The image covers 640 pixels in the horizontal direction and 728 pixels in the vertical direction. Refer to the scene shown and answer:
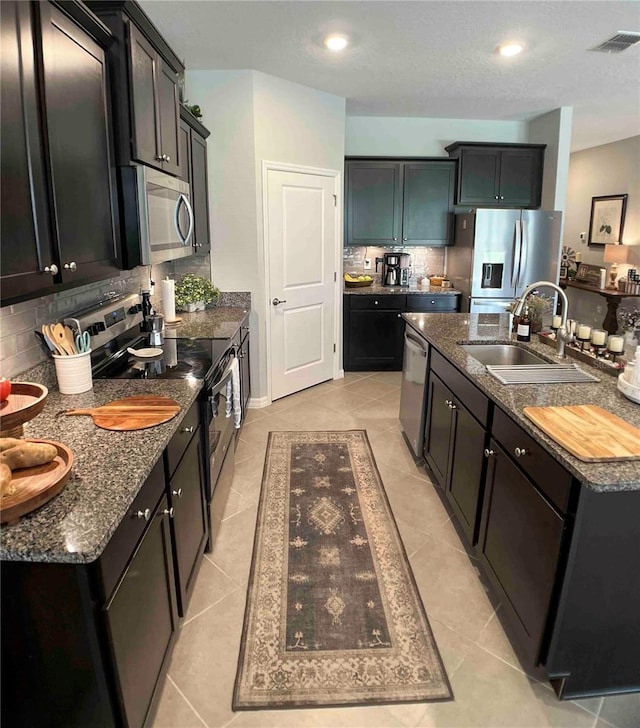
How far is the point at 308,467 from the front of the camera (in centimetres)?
327

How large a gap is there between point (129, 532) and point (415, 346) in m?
2.39

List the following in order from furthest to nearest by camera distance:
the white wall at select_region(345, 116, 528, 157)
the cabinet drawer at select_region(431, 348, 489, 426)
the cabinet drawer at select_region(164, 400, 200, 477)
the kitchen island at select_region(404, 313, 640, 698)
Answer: the white wall at select_region(345, 116, 528, 157), the cabinet drawer at select_region(431, 348, 489, 426), the cabinet drawer at select_region(164, 400, 200, 477), the kitchen island at select_region(404, 313, 640, 698)

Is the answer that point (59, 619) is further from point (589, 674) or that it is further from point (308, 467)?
point (308, 467)

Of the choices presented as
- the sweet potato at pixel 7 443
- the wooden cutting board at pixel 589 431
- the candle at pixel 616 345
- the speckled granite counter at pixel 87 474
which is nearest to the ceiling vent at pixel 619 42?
the candle at pixel 616 345

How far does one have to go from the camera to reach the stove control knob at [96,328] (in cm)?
226

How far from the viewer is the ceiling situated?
277cm

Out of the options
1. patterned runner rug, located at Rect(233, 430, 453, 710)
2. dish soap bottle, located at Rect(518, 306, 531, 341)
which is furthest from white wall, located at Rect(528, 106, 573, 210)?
patterned runner rug, located at Rect(233, 430, 453, 710)

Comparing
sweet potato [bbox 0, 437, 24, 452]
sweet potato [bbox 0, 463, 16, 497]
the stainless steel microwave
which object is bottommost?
sweet potato [bbox 0, 463, 16, 497]

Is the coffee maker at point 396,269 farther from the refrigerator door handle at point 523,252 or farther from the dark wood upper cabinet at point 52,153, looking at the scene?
the dark wood upper cabinet at point 52,153

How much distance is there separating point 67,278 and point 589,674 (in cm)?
219

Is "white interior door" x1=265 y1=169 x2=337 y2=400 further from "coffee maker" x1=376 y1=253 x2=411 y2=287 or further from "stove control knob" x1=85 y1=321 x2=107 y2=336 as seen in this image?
"stove control knob" x1=85 y1=321 x2=107 y2=336

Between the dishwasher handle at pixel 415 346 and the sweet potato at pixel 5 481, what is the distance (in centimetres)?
239

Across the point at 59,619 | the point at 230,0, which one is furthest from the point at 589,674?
the point at 230,0

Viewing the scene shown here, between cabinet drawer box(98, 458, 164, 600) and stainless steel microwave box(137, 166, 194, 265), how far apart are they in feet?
3.85
